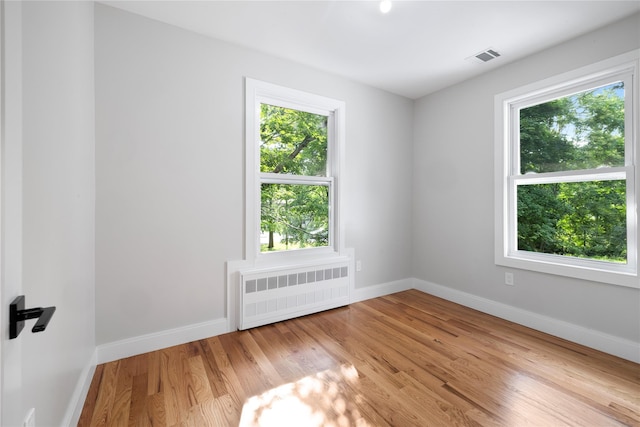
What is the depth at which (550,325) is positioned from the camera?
243 cm

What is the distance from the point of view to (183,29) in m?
2.22

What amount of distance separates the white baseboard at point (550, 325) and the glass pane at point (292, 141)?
7.09 ft

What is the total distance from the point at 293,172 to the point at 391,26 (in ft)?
5.01

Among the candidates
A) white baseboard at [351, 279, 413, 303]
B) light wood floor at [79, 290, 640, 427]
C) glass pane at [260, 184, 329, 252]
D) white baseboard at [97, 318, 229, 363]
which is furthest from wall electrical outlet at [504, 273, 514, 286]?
white baseboard at [97, 318, 229, 363]

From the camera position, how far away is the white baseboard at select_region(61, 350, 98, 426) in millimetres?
1318

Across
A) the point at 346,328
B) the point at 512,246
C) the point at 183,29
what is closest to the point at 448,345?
the point at 346,328

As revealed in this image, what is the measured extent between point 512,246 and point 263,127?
281cm

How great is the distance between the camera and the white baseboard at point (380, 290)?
128 inches

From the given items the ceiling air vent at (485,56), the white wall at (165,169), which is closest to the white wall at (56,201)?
the white wall at (165,169)

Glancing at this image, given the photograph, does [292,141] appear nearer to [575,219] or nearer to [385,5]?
[385,5]

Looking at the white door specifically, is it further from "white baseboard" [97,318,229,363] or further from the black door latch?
"white baseboard" [97,318,229,363]

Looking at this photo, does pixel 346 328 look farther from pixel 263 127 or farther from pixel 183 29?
pixel 183 29

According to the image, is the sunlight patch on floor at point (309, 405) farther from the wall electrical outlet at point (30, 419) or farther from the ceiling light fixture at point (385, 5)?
the ceiling light fixture at point (385, 5)

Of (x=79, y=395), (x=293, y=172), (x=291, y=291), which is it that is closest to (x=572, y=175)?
(x=293, y=172)
